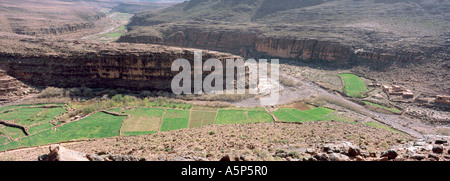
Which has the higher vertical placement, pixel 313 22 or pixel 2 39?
pixel 313 22

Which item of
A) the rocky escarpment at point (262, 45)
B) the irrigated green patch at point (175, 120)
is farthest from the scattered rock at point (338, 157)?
the rocky escarpment at point (262, 45)

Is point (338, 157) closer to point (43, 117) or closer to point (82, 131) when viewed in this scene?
point (82, 131)

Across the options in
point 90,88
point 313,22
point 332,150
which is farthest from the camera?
point 313,22

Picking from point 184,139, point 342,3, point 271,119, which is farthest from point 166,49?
point 342,3

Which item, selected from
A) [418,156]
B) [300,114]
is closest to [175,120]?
[300,114]

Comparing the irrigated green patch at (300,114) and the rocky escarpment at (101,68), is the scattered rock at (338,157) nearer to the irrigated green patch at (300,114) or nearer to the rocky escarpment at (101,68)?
the irrigated green patch at (300,114)
